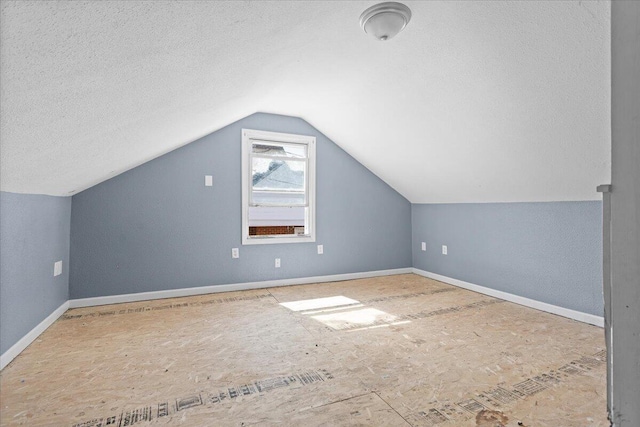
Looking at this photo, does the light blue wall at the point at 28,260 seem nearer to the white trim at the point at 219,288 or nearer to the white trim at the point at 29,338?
the white trim at the point at 29,338

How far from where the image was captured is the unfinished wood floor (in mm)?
1529

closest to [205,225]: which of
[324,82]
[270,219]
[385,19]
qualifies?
[324,82]

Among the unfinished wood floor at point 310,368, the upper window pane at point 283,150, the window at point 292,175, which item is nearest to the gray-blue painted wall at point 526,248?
the unfinished wood floor at point 310,368

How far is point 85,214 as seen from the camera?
3.26m

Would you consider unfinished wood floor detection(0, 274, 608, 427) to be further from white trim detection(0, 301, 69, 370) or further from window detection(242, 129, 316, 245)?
window detection(242, 129, 316, 245)

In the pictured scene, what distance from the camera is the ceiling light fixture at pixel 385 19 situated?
181 centimetres

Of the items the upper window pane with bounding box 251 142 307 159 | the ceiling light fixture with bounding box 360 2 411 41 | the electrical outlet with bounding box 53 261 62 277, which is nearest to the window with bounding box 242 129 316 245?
the upper window pane with bounding box 251 142 307 159

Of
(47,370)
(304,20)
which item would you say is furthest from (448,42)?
(47,370)

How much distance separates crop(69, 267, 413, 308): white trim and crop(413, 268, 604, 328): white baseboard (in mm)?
819

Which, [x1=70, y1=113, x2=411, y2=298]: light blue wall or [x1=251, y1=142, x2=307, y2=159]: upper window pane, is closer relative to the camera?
[x1=70, y1=113, x2=411, y2=298]: light blue wall

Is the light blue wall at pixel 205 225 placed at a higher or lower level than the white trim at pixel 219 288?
higher

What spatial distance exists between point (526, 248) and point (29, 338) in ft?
14.2

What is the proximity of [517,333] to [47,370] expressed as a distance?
3.22 m

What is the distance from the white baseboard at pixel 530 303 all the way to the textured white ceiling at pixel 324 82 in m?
1.00
